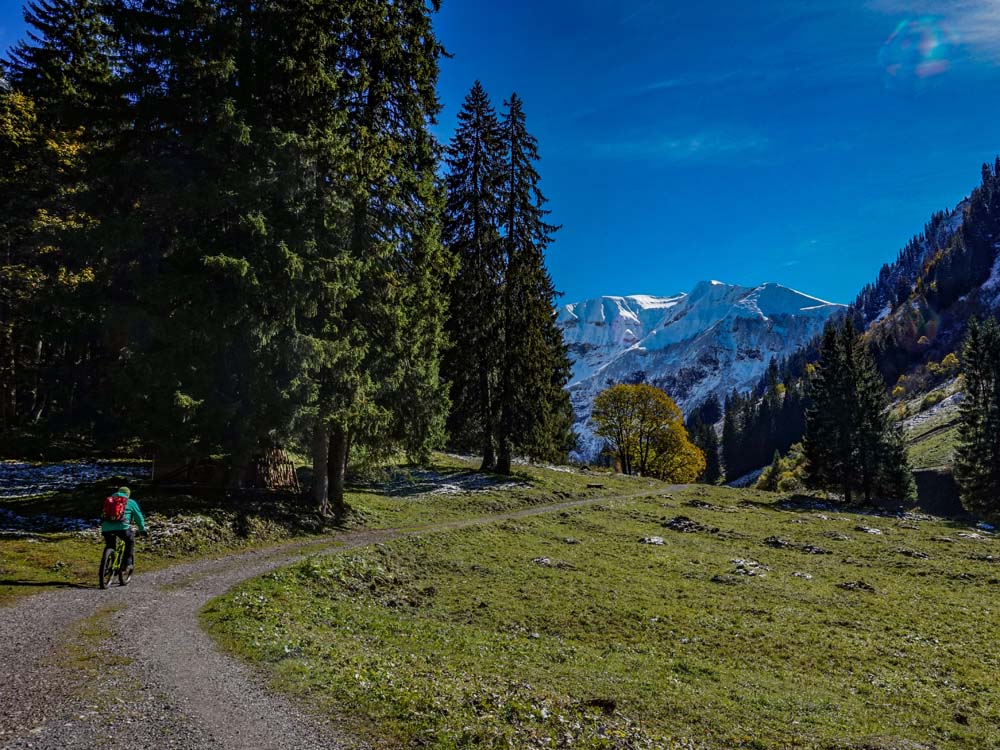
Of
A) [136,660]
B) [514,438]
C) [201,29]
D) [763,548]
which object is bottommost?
[763,548]

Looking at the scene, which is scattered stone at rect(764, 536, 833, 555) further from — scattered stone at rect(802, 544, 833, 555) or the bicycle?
the bicycle

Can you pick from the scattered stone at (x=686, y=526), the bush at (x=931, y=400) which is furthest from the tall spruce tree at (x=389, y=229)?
the bush at (x=931, y=400)

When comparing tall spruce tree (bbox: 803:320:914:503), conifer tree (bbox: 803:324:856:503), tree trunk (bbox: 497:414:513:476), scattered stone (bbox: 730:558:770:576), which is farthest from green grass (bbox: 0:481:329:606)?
tall spruce tree (bbox: 803:320:914:503)

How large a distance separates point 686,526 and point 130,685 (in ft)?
97.1

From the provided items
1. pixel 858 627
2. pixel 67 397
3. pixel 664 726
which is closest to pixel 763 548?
pixel 858 627

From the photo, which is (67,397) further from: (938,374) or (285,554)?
(938,374)

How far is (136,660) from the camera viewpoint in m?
8.92

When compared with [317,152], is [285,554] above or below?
below

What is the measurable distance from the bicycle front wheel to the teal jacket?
51 cm

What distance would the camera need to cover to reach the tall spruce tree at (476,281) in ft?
127

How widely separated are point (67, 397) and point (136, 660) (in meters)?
27.6

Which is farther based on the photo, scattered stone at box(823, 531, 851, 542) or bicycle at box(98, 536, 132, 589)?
scattered stone at box(823, 531, 851, 542)

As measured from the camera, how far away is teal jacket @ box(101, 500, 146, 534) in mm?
13026

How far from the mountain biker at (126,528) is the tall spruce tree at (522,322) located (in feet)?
85.4
